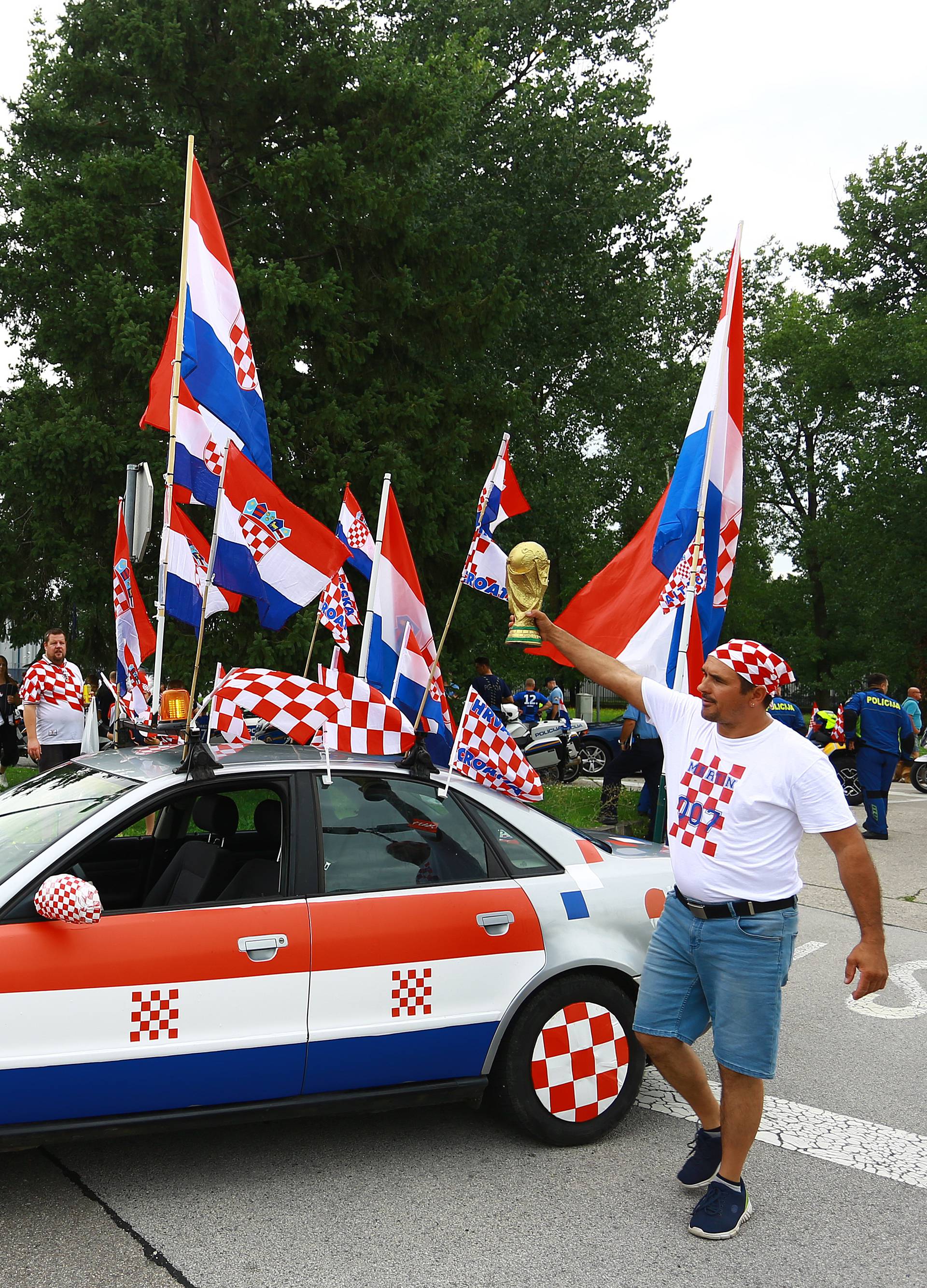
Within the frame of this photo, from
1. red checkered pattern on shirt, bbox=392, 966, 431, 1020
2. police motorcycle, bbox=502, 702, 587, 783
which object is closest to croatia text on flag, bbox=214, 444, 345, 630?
red checkered pattern on shirt, bbox=392, 966, 431, 1020

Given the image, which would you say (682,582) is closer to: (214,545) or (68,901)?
(214,545)

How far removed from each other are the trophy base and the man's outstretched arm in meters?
0.03

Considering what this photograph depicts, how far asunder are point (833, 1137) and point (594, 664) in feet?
6.82

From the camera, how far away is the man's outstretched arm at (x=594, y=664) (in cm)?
404

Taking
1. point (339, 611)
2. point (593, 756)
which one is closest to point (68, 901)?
point (339, 611)

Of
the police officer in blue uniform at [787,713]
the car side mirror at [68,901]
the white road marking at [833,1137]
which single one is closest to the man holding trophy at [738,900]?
the white road marking at [833,1137]

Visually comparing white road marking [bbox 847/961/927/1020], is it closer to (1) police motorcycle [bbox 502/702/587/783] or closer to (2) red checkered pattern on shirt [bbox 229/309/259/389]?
(2) red checkered pattern on shirt [bbox 229/309/259/389]

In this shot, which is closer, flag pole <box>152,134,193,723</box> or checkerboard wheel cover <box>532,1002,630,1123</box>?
checkerboard wheel cover <box>532,1002,630,1123</box>

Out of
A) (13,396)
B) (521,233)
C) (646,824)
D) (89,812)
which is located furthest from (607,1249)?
(521,233)

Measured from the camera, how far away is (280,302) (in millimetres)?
16688

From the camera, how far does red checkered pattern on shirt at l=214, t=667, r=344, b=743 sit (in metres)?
4.49

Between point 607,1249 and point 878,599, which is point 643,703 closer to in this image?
point 607,1249

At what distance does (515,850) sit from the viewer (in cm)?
431

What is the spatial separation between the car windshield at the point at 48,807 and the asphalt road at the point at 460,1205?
3.69 feet
